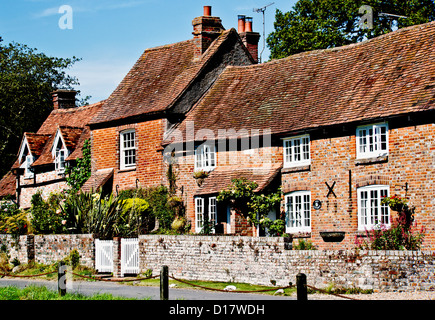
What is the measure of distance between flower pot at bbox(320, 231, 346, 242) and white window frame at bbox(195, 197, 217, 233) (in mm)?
6128

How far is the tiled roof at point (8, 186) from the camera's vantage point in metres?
49.3

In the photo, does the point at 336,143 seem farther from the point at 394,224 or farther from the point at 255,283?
the point at 255,283

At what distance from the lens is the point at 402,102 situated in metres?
27.5

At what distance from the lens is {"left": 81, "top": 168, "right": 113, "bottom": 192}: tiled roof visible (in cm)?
3838

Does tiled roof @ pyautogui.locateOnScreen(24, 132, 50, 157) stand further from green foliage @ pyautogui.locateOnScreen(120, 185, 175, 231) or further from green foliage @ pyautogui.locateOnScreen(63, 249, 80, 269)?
green foliage @ pyautogui.locateOnScreen(63, 249, 80, 269)

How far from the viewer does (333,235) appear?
93.5 ft

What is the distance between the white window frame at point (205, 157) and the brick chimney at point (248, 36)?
8.58 metres

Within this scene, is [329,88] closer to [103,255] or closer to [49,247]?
[103,255]

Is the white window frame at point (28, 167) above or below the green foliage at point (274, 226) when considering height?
above

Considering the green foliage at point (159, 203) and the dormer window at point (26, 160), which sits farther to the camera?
the dormer window at point (26, 160)

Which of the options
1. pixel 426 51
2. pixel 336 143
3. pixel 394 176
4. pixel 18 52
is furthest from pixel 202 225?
pixel 18 52

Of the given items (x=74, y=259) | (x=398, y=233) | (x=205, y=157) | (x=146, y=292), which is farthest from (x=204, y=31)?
(x=146, y=292)

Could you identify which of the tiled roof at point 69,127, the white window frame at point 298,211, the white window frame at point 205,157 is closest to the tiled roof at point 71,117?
the tiled roof at point 69,127

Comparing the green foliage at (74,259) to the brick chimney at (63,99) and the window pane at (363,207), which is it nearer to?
the window pane at (363,207)
